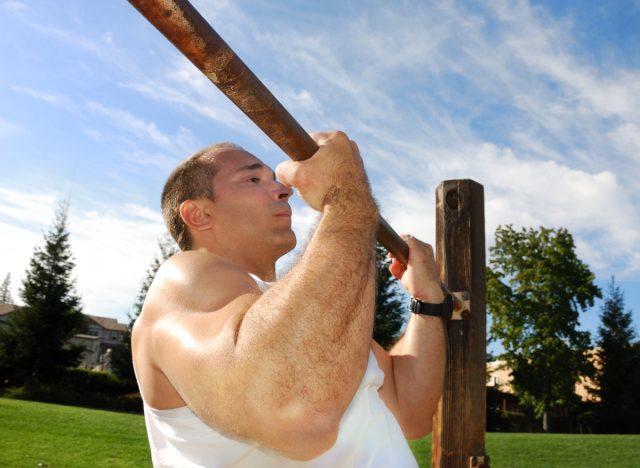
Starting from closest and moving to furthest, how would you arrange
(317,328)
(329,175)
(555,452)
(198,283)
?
(317,328), (329,175), (198,283), (555,452)

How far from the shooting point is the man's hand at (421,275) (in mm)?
3035

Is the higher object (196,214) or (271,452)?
(196,214)

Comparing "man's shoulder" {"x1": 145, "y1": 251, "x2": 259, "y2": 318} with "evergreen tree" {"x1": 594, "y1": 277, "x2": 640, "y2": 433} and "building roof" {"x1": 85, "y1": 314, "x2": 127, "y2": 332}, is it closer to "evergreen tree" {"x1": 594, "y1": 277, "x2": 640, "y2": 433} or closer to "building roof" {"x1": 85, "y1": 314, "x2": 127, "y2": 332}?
"evergreen tree" {"x1": 594, "y1": 277, "x2": 640, "y2": 433}

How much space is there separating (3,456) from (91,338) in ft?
200

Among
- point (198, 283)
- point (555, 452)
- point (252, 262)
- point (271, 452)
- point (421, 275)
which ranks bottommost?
point (555, 452)

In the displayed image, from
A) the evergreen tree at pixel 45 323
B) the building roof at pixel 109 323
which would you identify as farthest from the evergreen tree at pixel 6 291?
the evergreen tree at pixel 45 323

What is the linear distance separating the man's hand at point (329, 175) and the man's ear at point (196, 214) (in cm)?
87

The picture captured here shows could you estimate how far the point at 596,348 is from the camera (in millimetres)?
40875

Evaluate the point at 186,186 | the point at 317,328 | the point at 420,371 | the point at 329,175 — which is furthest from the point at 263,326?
the point at 420,371

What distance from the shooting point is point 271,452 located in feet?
6.23

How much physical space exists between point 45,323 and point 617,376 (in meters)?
33.5

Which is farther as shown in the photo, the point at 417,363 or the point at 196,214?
the point at 417,363

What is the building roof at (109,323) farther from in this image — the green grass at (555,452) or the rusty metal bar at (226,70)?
the rusty metal bar at (226,70)

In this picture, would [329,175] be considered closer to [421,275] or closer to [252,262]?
[252,262]
